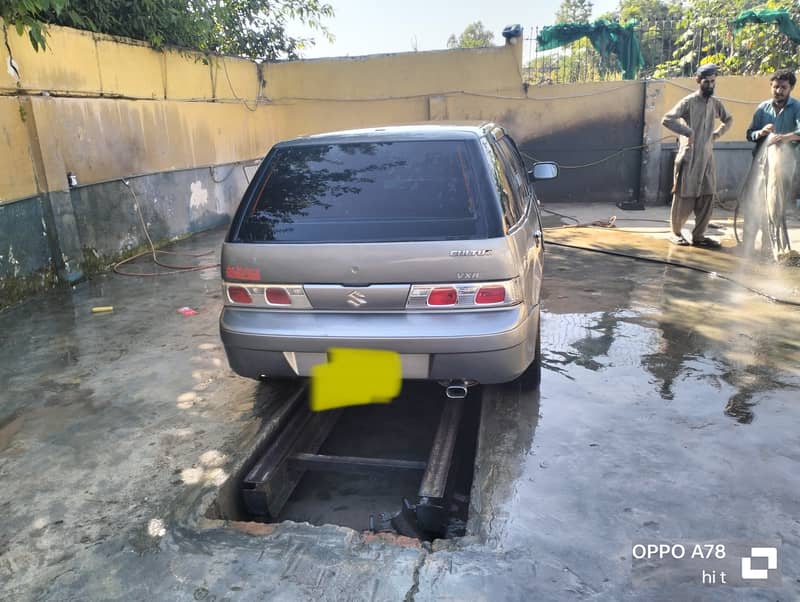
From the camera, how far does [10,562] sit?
2.44 meters

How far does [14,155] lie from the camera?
235 inches

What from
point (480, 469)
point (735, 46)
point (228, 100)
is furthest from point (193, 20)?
point (735, 46)

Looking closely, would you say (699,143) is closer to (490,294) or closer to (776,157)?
(776,157)

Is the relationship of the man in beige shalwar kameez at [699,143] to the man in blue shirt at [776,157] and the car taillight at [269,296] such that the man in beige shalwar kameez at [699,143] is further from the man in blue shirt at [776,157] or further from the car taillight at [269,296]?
the car taillight at [269,296]

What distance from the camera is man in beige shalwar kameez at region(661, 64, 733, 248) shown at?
7105mm

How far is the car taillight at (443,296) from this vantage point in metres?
2.93

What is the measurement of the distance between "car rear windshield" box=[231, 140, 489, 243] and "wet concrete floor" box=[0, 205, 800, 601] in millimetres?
1140

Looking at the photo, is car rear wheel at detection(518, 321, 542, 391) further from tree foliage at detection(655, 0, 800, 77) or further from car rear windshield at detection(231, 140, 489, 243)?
tree foliage at detection(655, 0, 800, 77)

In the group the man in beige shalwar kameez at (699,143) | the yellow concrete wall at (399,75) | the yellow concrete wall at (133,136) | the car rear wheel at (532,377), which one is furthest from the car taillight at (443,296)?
the yellow concrete wall at (399,75)

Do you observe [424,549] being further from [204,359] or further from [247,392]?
[204,359]

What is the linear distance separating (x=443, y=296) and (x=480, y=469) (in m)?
0.85

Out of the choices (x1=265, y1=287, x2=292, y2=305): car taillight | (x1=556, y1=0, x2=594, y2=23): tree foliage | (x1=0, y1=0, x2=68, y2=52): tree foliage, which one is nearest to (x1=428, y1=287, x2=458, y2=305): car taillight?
(x1=265, y1=287, x2=292, y2=305): car taillight

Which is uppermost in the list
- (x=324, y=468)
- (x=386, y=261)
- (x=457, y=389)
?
(x=386, y=261)

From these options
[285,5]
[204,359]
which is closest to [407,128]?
[204,359]
